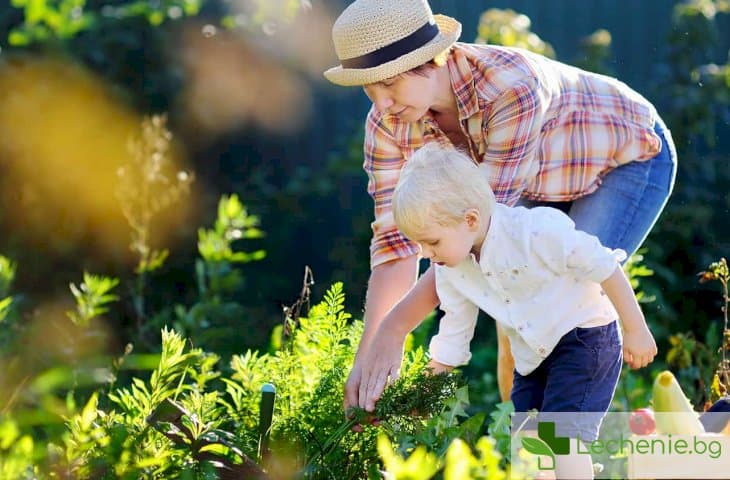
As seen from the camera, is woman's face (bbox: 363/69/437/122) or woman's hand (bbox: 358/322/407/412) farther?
woman's face (bbox: 363/69/437/122)

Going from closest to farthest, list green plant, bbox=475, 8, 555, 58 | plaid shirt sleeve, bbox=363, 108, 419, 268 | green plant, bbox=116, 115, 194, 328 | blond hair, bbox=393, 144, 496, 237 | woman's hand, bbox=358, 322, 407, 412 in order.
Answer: woman's hand, bbox=358, 322, 407, 412 < blond hair, bbox=393, 144, 496, 237 < plaid shirt sleeve, bbox=363, 108, 419, 268 < green plant, bbox=116, 115, 194, 328 < green plant, bbox=475, 8, 555, 58

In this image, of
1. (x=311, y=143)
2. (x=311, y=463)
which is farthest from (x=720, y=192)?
(x=311, y=463)

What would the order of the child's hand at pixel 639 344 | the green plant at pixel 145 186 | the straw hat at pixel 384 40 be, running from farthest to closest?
the green plant at pixel 145 186 → the straw hat at pixel 384 40 → the child's hand at pixel 639 344

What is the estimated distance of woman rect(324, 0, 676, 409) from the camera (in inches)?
90.1

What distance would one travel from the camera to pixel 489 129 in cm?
238

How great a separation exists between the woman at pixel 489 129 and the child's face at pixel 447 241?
0.13m

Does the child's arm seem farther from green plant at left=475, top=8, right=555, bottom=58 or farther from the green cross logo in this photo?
green plant at left=475, top=8, right=555, bottom=58

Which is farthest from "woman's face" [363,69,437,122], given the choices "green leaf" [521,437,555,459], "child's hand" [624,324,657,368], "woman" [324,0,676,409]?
"green leaf" [521,437,555,459]

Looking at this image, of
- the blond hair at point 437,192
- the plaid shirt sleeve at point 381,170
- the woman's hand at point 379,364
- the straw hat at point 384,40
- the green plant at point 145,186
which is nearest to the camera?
the woman's hand at point 379,364

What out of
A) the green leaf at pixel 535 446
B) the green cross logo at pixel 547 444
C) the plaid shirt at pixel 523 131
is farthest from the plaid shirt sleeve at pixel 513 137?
the green leaf at pixel 535 446

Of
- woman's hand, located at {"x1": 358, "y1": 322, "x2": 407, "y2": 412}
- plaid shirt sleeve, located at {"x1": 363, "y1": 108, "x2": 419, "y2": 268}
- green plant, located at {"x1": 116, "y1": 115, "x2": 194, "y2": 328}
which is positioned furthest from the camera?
green plant, located at {"x1": 116, "y1": 115, "x2": 194, "y2": 328}

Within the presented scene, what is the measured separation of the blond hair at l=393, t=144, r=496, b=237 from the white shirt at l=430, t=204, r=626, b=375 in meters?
0.09

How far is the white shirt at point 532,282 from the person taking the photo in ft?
6.96

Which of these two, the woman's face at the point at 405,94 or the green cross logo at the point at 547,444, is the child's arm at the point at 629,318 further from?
the woman's face at the point at 405,94
